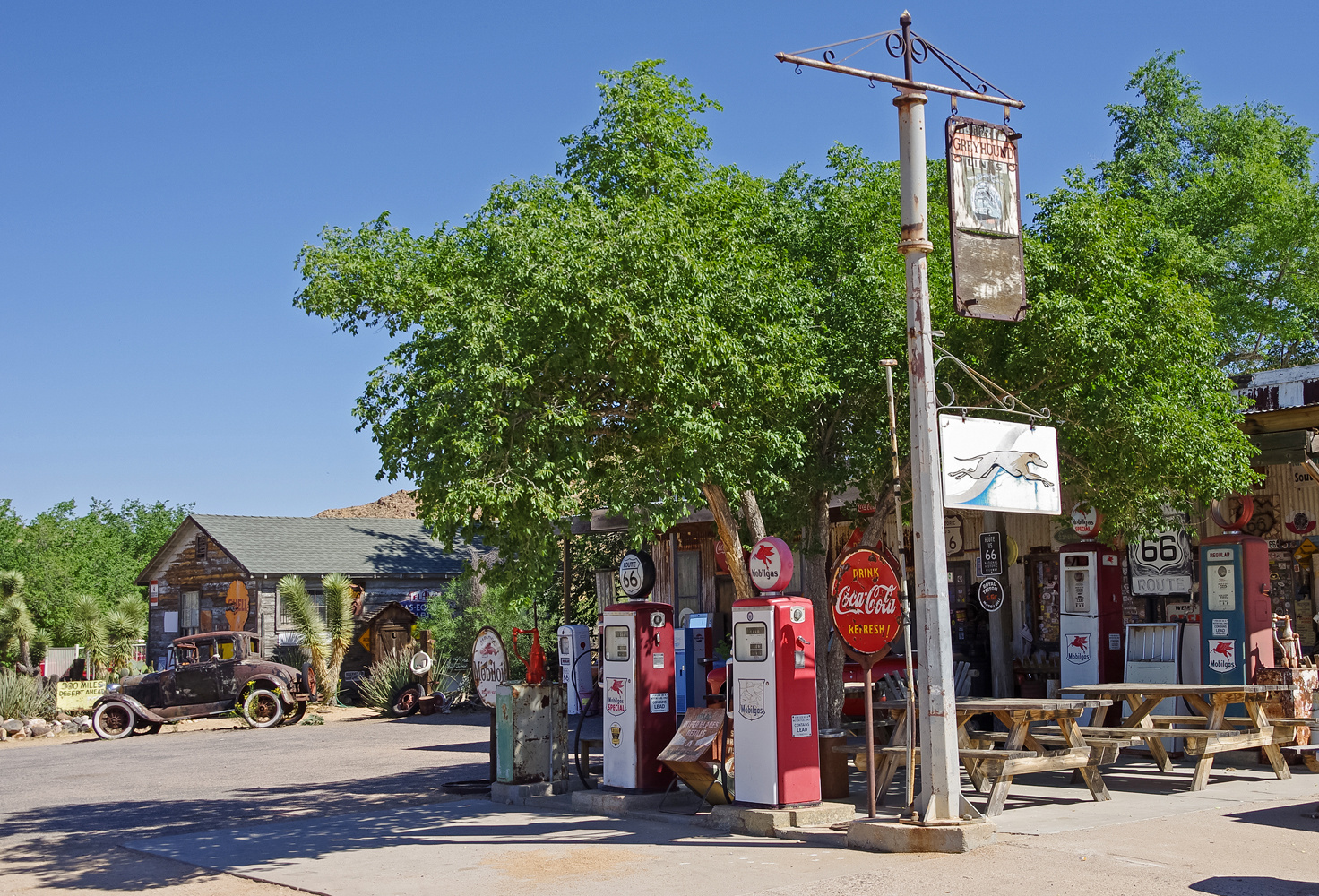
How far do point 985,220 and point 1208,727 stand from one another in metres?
6.36

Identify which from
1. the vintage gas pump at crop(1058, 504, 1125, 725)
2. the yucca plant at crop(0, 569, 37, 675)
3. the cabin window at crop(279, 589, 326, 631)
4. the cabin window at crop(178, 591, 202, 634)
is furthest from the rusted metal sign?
the cabin window at crop(178, 591, 202, 634)

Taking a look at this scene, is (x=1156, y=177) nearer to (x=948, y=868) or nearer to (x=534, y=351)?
(x=534, y=351)

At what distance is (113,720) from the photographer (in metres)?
23.1

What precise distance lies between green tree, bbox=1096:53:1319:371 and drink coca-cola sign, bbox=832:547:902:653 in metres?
16.6

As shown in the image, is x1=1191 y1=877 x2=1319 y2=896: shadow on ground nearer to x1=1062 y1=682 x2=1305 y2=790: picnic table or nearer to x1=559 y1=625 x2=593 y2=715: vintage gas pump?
x1=1062 y1=682 x2=1305 y2=790: picnic table

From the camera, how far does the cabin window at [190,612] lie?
112 ft

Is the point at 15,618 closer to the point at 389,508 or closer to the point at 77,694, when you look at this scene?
the point at 77,694

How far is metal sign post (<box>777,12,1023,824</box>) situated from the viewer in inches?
338

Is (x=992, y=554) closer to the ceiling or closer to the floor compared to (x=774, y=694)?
closer to the ceiling

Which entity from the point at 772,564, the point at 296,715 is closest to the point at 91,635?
the point at 296,715

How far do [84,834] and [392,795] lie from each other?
319 cm

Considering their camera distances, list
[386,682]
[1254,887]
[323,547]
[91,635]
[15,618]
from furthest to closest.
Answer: [323,547] → [15,618] → [91,635] → [386,682] → [1254,887]

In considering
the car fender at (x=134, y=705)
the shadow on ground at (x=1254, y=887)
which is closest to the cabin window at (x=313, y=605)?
the car fender at (x=134, y=705)

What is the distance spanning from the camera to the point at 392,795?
1334 centimetres
